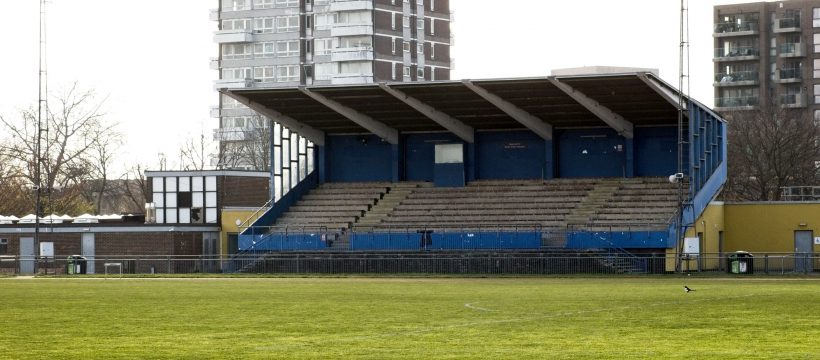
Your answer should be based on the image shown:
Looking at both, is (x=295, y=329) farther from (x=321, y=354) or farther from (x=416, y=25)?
(x=416, y=25)

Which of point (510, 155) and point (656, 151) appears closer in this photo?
point (656, 151)

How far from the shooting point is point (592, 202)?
71688mm

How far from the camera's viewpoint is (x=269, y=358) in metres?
21.4

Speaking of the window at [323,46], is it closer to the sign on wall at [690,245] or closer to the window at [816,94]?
the window at [816,94]

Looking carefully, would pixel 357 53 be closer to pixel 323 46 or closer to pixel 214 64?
pixel 323 46

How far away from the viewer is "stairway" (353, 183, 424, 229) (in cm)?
7388

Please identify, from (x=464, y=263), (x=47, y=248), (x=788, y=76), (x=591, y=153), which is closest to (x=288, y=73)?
(x=788, y=76)

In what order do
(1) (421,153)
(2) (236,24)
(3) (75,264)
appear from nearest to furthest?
(3) (75,264) < (1) (421,153) < (2) (236,24)

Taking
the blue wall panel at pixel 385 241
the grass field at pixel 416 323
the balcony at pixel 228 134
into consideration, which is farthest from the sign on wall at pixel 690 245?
the balcony at pixel 228 134

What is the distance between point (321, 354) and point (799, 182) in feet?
290

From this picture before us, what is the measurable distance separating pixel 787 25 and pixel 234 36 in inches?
2272

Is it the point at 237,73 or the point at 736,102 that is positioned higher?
the point at 237,73

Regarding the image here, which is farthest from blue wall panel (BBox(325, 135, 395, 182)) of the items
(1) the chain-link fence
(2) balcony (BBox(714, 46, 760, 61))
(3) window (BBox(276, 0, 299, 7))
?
(2) balcony (BBox(714, 46, 760, 61))

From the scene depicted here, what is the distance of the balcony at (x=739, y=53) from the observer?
508 feet
